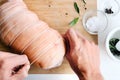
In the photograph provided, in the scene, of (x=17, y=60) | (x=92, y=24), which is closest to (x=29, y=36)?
(x=17, y=60)

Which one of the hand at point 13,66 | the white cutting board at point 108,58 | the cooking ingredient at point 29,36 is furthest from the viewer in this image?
the white cutting board at point 108,58

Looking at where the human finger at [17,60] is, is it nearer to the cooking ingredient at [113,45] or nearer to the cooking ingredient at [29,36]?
the cooking ingredient at [29,36]

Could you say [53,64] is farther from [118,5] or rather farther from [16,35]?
[118,5]

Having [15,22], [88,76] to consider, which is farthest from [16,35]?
[88,76]

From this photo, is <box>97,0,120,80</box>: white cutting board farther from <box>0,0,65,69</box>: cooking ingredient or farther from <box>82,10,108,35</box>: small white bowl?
<box>0,0,65,69</box>: cooking ingredient

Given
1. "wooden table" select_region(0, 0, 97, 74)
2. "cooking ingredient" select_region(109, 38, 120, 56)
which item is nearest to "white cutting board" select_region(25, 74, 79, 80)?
"wooden table" select_region(0, 0, 97, 74)

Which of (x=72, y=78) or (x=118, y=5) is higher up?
(x=118, y=5)

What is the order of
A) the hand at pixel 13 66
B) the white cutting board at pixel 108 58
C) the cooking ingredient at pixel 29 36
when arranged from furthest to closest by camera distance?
the white cutting board at pixel 108 58
the cooking ingredient at pixel 29 36
the hand at pixel 13 66

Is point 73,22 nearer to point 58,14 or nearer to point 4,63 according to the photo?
point 58,14

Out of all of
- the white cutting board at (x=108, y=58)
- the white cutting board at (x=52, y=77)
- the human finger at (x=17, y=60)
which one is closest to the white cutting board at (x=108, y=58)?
the white cutting board at (x=108, y=58)
